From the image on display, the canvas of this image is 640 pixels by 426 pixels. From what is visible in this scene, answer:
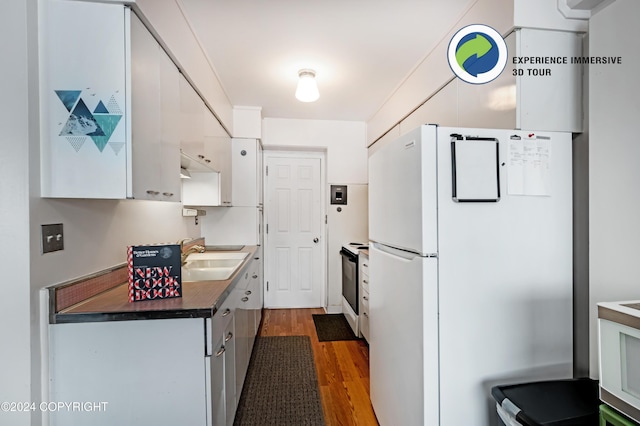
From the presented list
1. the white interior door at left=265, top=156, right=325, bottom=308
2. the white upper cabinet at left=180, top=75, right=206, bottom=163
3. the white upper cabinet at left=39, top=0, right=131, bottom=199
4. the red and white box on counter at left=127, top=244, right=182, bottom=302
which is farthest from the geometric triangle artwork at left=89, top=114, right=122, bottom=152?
the white interior door at left=265, top=156, right=325, bottom=308

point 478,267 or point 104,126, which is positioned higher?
point 104,126

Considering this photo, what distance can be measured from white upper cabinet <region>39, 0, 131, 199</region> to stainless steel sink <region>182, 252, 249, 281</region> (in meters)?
1.25

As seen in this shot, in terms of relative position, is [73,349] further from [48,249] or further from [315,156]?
[315,156]

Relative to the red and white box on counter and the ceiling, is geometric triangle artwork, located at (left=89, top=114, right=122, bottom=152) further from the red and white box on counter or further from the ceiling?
the ceiling

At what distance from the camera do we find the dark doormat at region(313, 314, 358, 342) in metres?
3.19

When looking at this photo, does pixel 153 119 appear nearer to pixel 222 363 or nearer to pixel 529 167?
pixel 222 363

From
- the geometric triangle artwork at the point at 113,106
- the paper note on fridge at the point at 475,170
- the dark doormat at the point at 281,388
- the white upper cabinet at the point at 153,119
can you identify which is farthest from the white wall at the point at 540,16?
the dark doormat at the point at 281,388

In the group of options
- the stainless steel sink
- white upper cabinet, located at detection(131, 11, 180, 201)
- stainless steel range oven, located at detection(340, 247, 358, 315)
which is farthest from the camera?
stainless steel range oven, located at detection(340, 247, 358, 315)

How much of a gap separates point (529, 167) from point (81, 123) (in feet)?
6.31

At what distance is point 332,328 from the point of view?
135 inches

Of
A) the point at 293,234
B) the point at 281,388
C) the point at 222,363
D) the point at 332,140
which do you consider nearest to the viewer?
the point at 222,363

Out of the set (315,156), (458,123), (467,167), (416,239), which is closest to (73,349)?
(416,239)

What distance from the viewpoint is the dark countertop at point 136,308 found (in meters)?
1.15

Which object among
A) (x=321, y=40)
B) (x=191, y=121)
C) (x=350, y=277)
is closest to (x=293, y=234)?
A: (x=350, y=277)
